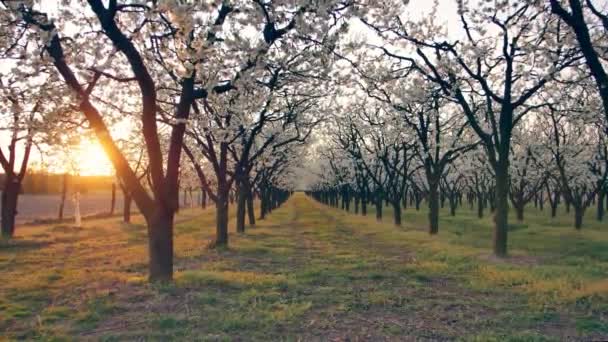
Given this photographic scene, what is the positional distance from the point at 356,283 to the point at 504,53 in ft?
33.0

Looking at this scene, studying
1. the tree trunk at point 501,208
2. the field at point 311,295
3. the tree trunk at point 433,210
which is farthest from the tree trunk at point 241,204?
the tree trunk at point 501,208

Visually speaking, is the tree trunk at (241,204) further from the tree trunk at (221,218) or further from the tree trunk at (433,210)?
the tree trunk at (433,210)

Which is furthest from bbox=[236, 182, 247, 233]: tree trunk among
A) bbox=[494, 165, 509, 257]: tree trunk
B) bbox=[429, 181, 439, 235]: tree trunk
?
bbox=[494, 165, 509, 257]: tree trunk

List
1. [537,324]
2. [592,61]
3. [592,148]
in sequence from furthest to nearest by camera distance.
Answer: [592,148] < [592,61] < [537,324]

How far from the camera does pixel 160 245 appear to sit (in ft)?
42.6

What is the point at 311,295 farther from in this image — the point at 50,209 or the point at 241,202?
the point at 50,209

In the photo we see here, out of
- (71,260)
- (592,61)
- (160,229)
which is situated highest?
(592,61)

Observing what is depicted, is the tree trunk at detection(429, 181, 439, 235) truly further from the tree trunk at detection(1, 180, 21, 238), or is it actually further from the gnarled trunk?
the tree trunk at detection(1, 180, 21, 238)

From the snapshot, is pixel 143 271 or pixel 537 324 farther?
pixel 143 271

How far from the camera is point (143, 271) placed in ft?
52.0

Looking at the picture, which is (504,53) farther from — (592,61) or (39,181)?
(39,181)

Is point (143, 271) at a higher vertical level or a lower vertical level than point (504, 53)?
lower

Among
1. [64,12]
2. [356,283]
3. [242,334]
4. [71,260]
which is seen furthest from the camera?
[71,260]

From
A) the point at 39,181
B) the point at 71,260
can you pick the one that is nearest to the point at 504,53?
the point at 71,260
